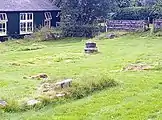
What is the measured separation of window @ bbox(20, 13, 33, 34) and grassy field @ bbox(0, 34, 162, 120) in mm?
16474

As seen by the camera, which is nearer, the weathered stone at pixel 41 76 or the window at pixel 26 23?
the weathered stone at pixel 41 76

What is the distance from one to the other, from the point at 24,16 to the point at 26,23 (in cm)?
101

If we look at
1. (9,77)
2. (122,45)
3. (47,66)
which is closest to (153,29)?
(122,45)

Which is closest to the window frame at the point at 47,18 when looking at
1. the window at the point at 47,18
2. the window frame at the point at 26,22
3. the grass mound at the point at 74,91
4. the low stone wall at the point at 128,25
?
the window at the point at 47,18

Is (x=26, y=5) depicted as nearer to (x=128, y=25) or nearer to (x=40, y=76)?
(x=128, y=25)

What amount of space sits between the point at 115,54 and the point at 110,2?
2134cm

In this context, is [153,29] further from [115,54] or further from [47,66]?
[47,66]

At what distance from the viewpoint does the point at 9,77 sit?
2152 cm

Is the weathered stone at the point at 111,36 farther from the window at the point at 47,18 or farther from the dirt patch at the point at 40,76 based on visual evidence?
the dirt patch at the point at 40,76

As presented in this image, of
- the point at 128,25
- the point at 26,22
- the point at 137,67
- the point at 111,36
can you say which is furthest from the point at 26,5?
the point at 137,67

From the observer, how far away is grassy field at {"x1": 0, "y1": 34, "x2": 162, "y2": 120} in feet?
47.1

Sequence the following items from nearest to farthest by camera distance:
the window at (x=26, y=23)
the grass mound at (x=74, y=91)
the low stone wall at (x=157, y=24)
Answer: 1. the grass mound at (x=74, y=91)
2. the low stone wall at (x=157, y=24)
3. the window at (x=26, y=23)

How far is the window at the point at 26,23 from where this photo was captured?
177 ft

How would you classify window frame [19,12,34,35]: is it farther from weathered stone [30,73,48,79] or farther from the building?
weathered stone [30,73,48,79]
